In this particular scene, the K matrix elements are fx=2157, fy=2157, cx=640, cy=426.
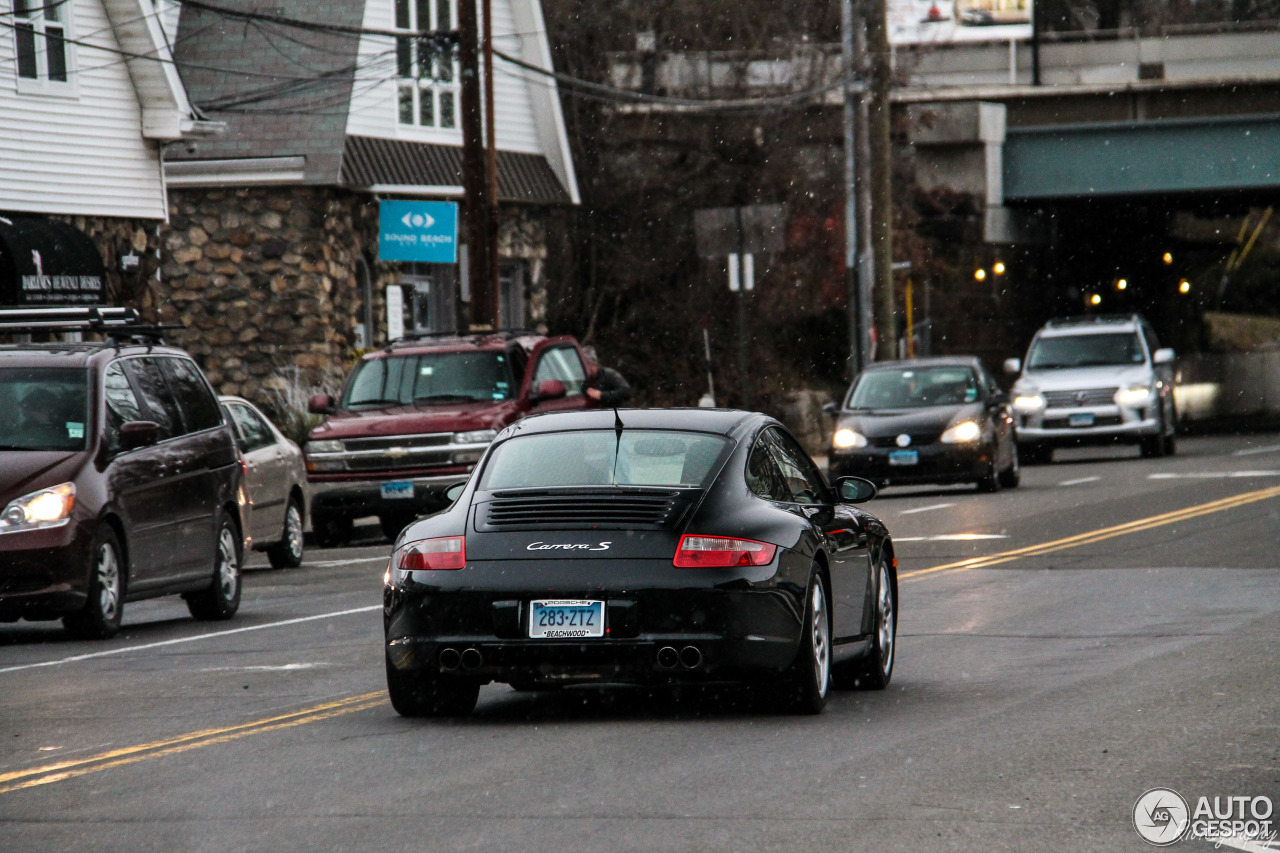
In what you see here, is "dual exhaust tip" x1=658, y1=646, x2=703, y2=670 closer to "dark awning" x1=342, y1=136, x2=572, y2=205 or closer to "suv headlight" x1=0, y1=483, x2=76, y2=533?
"suv headlight" x1=0, y1=483, x2=76, y2=533

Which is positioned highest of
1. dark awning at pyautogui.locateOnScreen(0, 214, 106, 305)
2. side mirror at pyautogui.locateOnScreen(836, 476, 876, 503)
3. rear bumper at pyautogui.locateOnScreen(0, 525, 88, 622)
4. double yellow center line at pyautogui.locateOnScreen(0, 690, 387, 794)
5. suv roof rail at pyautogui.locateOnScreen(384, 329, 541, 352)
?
dark awning at pyautogui.locateOnScreen(0, 214, 106, 305)

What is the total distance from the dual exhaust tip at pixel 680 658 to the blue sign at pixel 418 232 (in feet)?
79.0

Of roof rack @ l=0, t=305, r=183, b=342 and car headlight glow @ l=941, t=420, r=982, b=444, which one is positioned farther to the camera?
car headlight glow @ l=941, t=420, r=982, b=444

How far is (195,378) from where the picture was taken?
1548cm

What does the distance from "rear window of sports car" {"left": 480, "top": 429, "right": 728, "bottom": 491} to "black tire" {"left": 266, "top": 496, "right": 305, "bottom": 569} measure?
10.2 meters

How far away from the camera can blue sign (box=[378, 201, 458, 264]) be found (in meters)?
32.4

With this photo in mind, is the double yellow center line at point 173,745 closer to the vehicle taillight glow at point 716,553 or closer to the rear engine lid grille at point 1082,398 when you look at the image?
the vehicle taillight glow at point 716,553

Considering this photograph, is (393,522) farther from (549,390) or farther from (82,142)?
(82,142)

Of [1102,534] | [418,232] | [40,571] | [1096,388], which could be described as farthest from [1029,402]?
[40,571]

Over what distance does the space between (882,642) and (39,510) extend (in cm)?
543

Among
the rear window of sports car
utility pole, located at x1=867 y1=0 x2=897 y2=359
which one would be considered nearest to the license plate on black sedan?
the rear window of sports car

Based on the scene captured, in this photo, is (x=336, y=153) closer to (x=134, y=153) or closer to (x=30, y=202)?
(x=134, y=153)

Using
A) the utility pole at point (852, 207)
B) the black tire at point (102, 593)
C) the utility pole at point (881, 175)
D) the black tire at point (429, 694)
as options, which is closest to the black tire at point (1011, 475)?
the utility pole at point (852, 207)

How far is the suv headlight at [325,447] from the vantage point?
21.8m
